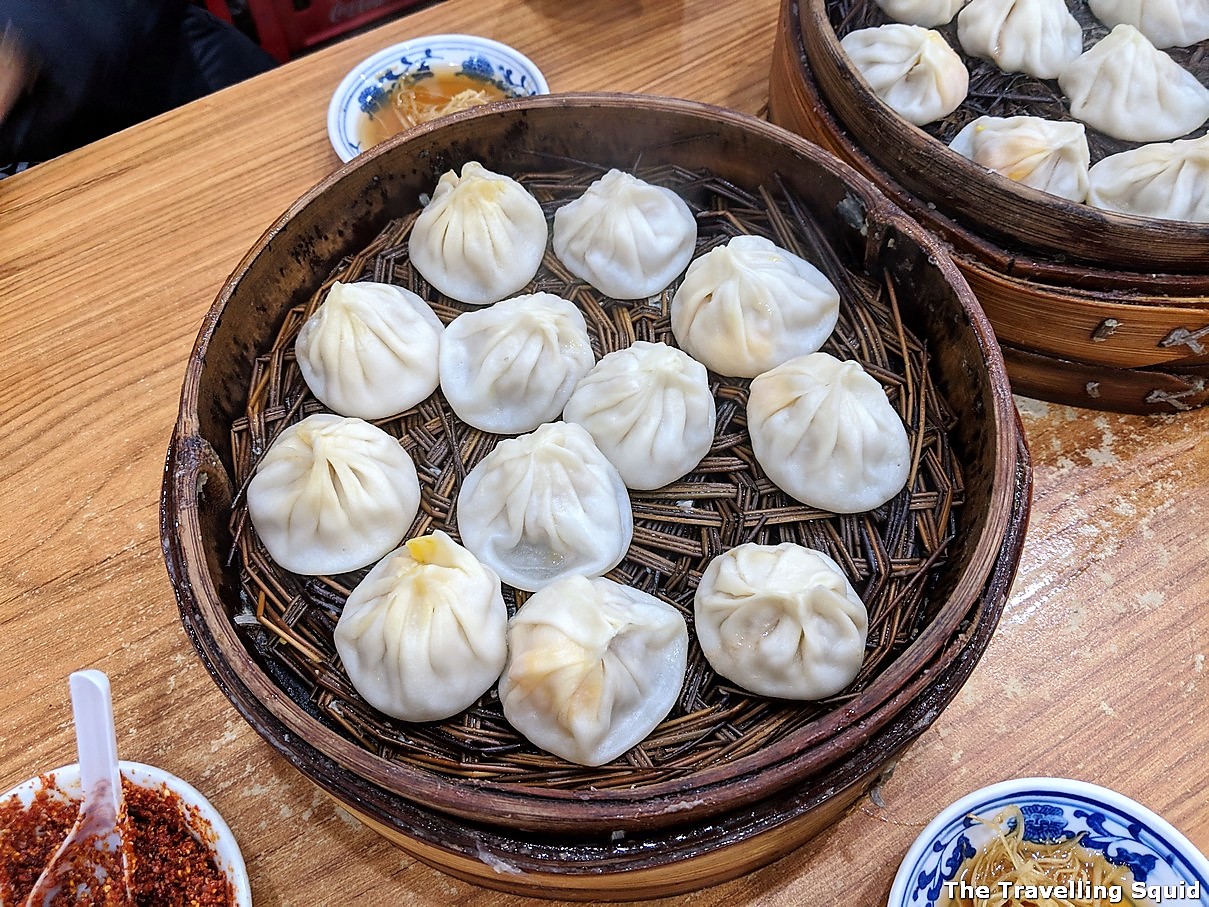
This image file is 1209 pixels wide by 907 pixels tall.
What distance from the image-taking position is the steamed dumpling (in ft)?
4.70

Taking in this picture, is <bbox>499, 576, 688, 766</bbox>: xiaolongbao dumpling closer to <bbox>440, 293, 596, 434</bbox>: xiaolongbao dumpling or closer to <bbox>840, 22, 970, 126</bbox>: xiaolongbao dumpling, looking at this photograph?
<bbox>440, 293, 596, 434</bbox>: xiaolongbao dumpling

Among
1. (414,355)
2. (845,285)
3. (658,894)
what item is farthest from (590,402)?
(658,894)

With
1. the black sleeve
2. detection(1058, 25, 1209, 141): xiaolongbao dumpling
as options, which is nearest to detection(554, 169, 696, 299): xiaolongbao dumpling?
detection(1058, 25, 1209, 141): xiaolongbao dumpling

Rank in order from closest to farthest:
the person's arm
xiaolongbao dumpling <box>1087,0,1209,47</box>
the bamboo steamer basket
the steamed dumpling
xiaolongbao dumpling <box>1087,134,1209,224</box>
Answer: the bamboo steamer basket < the steamed dumpling < xiaolongbao dumpling <box>1087,134,1209,224</box> < xiaolongbao dumpling <box>1087,0,1209,47</box> < the person's arm

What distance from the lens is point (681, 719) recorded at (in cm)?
121

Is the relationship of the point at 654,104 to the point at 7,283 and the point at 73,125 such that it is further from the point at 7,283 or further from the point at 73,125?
the point at 73,125

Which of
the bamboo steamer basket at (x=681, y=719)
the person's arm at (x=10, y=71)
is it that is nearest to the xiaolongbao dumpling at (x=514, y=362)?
the bamboo steamer basket at (x=681, y=719)

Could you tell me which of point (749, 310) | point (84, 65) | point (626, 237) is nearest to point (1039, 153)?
point (749, 310)

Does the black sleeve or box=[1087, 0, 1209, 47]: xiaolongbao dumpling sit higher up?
the black sleeve

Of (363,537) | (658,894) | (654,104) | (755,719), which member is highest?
(654,104)

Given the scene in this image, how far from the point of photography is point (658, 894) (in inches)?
51.9

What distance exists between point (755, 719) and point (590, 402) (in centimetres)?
52

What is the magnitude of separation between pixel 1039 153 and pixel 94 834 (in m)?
1.91

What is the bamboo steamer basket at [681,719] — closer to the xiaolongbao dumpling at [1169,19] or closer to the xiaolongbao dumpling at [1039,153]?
the xiaolongbao dumpling at [1039,153]
